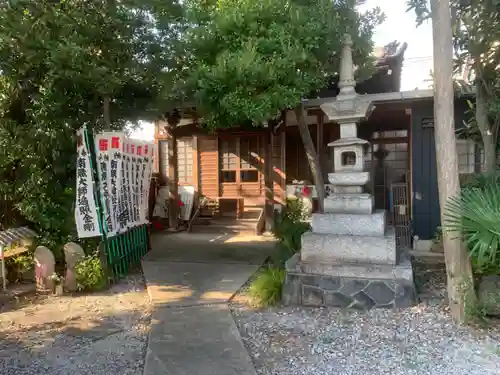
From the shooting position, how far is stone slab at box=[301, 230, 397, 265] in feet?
17.3

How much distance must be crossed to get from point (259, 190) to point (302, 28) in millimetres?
6076

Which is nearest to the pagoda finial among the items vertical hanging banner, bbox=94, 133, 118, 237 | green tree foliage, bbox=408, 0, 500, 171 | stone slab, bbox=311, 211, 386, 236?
green tree foliage, bbox=408, 0, 500, 171

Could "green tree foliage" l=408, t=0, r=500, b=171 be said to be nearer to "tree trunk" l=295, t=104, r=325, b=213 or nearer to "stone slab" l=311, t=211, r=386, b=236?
"stone slab" l=311, t=211, r=386, b=236

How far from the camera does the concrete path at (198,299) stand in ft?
12.4

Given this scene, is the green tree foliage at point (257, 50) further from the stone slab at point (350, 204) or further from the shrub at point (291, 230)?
the shrub at point (291, 230)

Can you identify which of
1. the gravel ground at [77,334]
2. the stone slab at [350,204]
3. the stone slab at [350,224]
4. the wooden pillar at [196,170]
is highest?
the wooden pillar at [196,170]

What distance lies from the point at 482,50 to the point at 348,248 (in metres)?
3.55

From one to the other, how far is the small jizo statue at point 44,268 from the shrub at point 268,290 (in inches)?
117

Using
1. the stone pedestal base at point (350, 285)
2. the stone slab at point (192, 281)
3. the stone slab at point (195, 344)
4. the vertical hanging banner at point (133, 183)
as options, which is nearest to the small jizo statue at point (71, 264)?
the stone slab at point (192, 281)

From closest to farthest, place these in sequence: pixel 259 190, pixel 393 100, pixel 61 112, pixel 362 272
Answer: pixel 362 272
pixel 61 112
pixel 393 100
pixel 259 190

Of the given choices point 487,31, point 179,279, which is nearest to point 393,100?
point 487,31

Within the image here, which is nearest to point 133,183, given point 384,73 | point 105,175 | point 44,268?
point 105,175

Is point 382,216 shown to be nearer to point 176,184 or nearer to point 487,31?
point 487,31

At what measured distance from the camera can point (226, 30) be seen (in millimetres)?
5309
